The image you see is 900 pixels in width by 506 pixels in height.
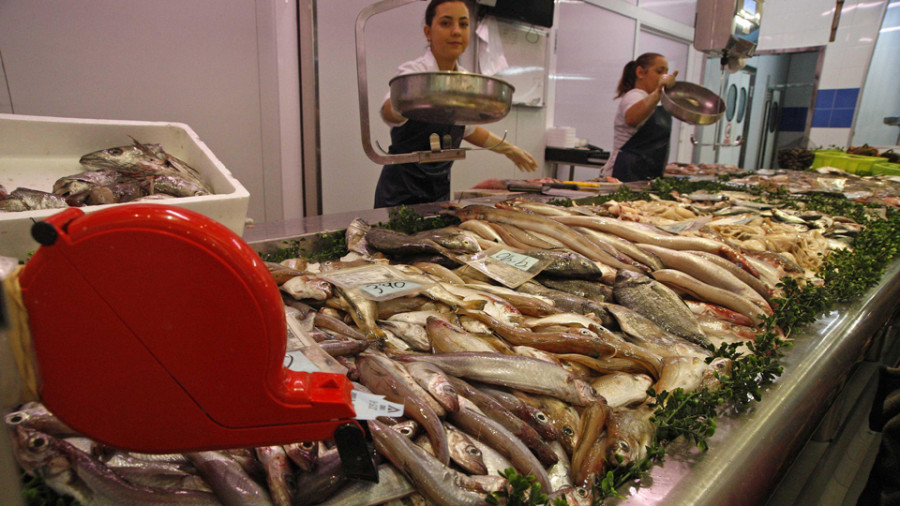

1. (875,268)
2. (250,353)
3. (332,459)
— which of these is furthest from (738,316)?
(250,353)

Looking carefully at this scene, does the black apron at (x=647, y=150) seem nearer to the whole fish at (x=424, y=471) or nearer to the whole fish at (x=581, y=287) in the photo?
the whole fish at (x=581, y=287)

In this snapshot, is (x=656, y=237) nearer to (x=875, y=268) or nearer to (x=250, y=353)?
(x=875, y=268)

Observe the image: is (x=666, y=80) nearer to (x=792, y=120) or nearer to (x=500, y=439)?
(x=500, y=439)

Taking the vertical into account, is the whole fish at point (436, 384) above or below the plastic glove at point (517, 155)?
below

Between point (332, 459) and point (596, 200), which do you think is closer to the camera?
point (332, 459)

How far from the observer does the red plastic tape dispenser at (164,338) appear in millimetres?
568

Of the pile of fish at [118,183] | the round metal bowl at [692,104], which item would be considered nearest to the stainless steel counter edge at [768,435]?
the pile of fish at [118,183]

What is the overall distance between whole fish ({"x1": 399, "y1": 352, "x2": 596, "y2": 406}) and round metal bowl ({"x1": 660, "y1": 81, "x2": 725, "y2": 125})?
3813mm

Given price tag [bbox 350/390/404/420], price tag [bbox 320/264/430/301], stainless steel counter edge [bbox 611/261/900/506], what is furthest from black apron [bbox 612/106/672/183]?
price tag [bbox 350/390/404/420]

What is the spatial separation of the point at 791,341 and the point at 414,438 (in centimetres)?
134

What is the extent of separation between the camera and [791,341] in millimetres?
1584

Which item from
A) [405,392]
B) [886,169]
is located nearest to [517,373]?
[405,392]

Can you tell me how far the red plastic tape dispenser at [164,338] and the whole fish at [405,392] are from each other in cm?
31

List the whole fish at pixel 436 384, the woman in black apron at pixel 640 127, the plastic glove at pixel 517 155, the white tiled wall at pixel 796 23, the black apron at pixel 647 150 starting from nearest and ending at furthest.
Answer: the whole fish at pixel 436 384 < the plastic glove at pixel 517 155 < the woman in black apron at pixel 640 127 < the black apron at pixel 647 150 < the white tiled wall at pixel 796 23
